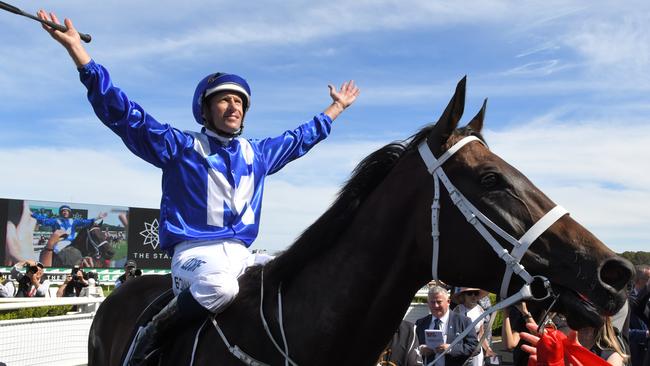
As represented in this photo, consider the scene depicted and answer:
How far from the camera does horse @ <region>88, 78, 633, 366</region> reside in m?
2.47

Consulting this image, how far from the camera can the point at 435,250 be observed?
270 centimetres

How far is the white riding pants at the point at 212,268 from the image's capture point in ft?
10.3

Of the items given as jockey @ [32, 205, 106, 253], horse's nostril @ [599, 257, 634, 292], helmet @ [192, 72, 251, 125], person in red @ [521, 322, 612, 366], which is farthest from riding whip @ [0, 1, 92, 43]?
jockey @ [32, 205, 106, 253]

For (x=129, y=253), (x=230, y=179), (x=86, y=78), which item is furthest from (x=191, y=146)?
(x=129, y=253)

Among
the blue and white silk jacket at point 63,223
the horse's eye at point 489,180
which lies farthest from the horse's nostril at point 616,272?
the blue and white silk jacket at point 63,223

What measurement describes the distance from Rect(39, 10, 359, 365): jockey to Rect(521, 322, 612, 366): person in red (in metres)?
2.03

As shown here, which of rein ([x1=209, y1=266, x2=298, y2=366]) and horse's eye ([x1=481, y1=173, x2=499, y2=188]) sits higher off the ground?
horse's eye ([x1=481, y1=173, x2=499, y2=188])

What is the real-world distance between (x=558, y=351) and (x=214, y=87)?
9.04ft

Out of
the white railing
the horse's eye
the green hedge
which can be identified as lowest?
the green hedge

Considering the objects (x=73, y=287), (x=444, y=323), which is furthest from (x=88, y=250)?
(x=444, y=323)

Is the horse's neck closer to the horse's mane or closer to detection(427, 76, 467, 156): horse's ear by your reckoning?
the horse's mane

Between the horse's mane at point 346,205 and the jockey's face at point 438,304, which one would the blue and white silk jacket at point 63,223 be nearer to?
the jockey's face at point 438,304

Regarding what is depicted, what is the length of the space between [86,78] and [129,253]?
37.0 m

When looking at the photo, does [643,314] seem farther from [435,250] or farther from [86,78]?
[86,78]
